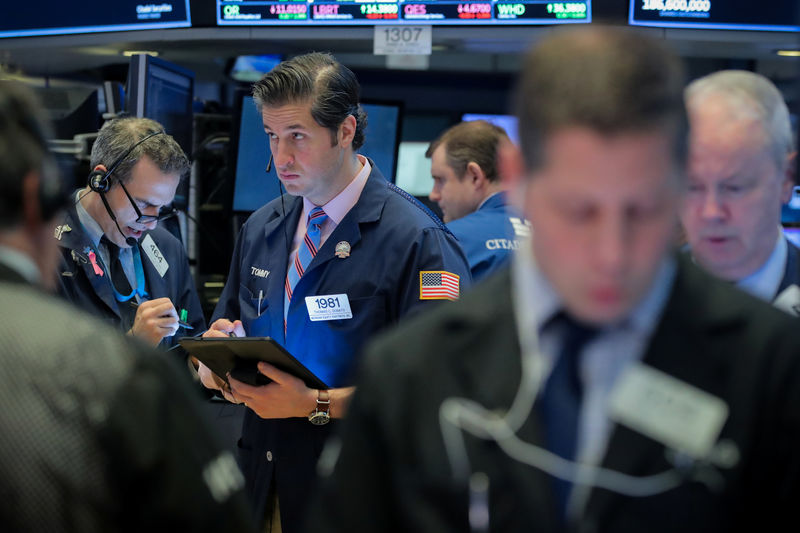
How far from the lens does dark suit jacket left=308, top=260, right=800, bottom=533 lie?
1001 millimetres

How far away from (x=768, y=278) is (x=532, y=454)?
0.80m

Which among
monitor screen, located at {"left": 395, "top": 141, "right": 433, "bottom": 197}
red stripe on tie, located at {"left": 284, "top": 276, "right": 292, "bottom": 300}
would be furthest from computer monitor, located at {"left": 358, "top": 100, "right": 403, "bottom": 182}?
red stripe on tie, located at {"left": 284, "top": 276, "right": 292, "bottom": 300}

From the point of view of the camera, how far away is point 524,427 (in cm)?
103

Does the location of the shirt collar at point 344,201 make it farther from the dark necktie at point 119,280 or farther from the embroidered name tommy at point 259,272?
the dark necktie at point 119,280

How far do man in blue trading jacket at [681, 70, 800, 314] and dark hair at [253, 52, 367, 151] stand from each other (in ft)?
4.00

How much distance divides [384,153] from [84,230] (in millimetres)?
2176

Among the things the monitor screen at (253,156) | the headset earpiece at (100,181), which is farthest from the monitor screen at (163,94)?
the headset earpiece at (100,181)

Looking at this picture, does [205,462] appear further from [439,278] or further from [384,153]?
[384,153]

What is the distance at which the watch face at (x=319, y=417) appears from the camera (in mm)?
2346

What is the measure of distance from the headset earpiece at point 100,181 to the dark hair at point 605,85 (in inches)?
94.8

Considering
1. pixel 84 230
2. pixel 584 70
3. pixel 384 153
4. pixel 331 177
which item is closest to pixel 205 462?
pixel 584 70

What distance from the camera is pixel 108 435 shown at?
104 centimetres

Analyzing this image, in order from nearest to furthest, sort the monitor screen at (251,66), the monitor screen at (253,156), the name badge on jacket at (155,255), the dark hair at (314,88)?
1. the dark hair at (314,88)
2. the name badge on jacket at (155,255)
3. the monitor screen at (253,156)
4. the monitor screen at (251,66)

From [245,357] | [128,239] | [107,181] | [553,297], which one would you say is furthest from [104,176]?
[553,297]
